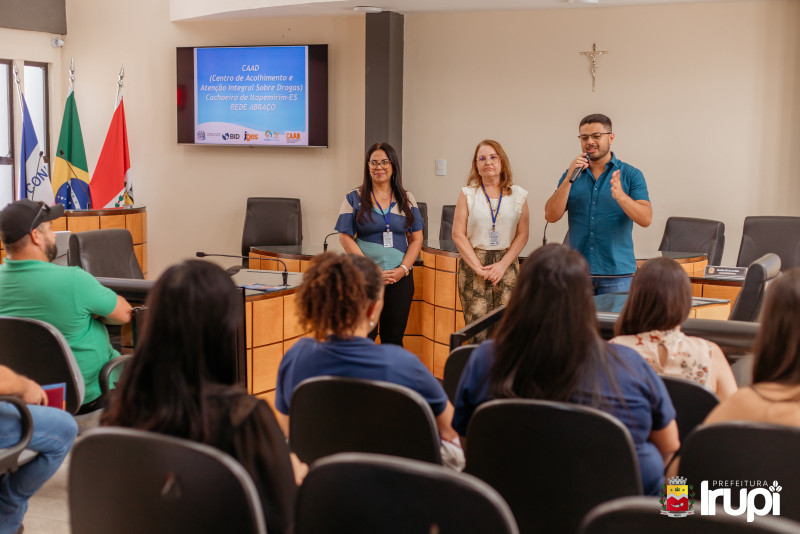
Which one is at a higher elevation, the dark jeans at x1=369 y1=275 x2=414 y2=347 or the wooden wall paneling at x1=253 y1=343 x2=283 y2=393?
the dark jeans at x1=369 y1=275 x2=414 y2=347

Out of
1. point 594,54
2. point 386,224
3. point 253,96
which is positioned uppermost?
point 594,54

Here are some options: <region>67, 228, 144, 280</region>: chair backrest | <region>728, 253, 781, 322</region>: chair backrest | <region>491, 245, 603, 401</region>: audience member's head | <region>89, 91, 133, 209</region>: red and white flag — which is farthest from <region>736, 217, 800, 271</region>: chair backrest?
<region>89, 91, 133, 209</region>: red and white flag

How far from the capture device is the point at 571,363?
1745 millimetres

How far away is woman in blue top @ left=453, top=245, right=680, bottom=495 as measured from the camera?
5.71 feet

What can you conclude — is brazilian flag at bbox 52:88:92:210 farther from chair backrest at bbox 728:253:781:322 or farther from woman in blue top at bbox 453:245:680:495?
woman in blue top at bbox 453:245:680:495

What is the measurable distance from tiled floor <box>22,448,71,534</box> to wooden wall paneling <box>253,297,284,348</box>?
1.04m

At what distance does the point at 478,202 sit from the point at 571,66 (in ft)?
10.2

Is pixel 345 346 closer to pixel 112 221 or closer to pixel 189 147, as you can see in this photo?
pixel 112 221

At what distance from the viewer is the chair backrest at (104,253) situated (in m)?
4.57

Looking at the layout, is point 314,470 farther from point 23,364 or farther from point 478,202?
point 478,202

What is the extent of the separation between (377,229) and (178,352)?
2741 mm

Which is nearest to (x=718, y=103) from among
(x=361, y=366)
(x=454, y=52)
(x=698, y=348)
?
→ (x=454, y=52)

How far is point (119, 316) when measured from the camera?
2969 mm

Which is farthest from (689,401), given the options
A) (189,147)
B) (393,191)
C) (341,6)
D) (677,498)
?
(189,147)
